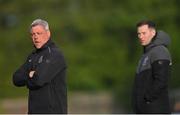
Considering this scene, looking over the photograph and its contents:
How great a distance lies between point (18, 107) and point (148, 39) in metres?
26.3

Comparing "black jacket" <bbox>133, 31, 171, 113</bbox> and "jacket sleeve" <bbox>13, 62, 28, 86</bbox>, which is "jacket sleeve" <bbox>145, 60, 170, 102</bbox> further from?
"jacket sleeve" <bbox>13, 62, 28, 86</bbox>

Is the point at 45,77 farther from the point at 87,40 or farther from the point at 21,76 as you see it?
the point at 87,40

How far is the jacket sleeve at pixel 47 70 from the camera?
27.7 ft

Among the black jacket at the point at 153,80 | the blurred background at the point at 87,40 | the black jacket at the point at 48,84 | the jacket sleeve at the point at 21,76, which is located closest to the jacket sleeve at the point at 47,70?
the black jacket at the point at 48,84

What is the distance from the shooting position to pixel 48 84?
8.48 m

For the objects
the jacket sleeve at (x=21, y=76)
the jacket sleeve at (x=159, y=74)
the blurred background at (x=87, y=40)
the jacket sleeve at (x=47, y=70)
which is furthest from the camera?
the blurred background at (x=87, y=40)

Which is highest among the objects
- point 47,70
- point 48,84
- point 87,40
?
point 47,70

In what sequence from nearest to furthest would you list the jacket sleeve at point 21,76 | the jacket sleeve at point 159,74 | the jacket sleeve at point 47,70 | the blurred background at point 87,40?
1. the jacket sleeve at point 47,70
2. the jacket sleeve at point 159,74
3. the jacket sleeve at point 21,76
4. the blurred background at point 87,40

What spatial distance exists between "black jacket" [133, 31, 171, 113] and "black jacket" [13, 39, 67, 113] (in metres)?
0.86

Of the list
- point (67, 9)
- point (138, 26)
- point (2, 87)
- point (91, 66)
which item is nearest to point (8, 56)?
point (2, 87)

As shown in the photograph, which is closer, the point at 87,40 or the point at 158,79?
the point at 158,79

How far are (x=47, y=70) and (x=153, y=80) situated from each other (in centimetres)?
117

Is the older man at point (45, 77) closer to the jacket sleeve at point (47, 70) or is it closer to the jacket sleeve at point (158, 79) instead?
the jacket sleeve at point (47, 70)

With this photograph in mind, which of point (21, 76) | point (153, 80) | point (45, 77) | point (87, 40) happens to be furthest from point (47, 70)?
point (87, 40)
